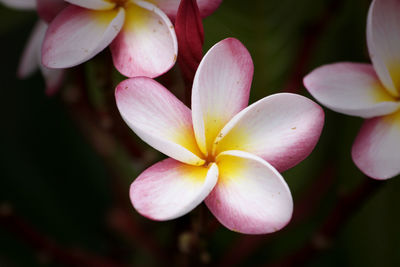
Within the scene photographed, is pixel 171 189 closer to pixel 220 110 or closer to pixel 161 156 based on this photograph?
pixel 220 110

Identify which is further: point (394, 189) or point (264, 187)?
point (394, 189)

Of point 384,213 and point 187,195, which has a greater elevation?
point 187,195

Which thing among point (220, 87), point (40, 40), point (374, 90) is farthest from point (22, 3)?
point (374, 90)

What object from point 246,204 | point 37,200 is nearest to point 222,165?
point 246,204

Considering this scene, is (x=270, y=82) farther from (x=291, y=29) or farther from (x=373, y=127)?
(x=373, y=127)

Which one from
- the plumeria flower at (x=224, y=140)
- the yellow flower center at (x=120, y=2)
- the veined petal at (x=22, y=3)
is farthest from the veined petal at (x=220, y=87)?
the veined petal at (x=22, y=3)

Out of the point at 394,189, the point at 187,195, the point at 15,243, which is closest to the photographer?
the point at 187,195
